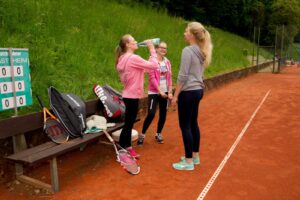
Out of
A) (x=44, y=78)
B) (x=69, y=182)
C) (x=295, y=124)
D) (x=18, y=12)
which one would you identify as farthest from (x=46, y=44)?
(x=295, y=124)

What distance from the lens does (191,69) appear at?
4328 millimetres

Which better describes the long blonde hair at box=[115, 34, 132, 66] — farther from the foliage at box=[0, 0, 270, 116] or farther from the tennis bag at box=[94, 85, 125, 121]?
the foliage at box=[0, 0, 270, 116]

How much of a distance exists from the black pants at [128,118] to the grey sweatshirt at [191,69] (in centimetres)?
83

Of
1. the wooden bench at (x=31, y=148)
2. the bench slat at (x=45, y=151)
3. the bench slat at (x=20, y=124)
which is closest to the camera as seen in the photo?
the bench slat at (x=45, y=151)

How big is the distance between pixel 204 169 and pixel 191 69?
1460 mm

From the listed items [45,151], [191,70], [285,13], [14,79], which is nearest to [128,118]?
[191,70]

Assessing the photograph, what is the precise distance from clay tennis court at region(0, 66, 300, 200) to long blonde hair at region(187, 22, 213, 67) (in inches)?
61.9

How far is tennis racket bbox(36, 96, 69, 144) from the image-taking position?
439cm

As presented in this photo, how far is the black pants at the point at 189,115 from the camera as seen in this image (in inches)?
173

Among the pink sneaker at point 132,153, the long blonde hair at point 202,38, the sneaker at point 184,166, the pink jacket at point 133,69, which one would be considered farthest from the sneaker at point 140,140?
the long blonde hair at point 202,38

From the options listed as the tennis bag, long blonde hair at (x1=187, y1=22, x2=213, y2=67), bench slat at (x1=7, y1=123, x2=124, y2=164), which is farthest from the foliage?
long blonde hair at (x1=187, y1=22, x2=213, y2=67)

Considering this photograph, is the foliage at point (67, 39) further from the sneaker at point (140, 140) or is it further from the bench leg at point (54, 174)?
the sneaker at point (140, 140)

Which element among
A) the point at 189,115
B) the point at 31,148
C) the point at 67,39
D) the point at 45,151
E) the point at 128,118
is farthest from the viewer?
the point at 67,39

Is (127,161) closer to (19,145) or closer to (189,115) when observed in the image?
(189,115)
